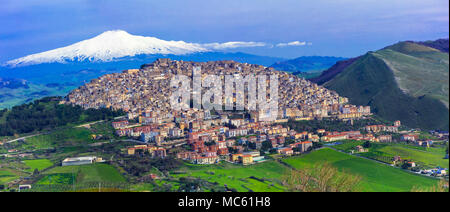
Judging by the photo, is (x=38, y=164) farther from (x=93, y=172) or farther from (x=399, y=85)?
(x=399, y=85)

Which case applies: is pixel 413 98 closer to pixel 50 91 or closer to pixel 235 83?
pixel 235 83

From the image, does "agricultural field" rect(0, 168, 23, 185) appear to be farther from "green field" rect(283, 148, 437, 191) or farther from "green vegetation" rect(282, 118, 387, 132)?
"green vegetation" rect(282, 118, 387, 132)

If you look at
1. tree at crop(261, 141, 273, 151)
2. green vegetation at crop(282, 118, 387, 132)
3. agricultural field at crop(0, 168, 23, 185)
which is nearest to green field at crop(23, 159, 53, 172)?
agricultural field at crop(0, 168, 23, 185)

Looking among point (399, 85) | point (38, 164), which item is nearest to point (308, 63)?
point (399, 85)

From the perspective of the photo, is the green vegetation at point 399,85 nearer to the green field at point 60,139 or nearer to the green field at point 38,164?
the green field at point 38,164

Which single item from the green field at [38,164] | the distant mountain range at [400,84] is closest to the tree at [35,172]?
the green field at [38,164]

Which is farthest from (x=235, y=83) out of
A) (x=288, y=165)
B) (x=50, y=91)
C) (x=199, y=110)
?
(x=50, y=91)

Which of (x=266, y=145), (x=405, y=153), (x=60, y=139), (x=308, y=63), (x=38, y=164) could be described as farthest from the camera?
(x=308, y=63)
